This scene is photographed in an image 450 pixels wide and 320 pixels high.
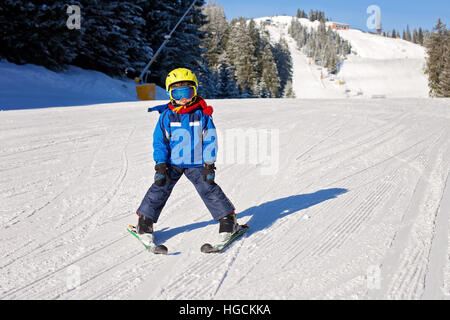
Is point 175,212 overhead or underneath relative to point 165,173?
underneath

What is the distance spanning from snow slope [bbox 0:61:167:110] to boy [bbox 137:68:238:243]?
27.4 ft

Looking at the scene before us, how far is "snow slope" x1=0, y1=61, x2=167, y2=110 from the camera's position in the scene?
36.7 feet

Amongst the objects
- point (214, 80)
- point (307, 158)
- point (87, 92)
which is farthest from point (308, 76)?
point (307, 158)

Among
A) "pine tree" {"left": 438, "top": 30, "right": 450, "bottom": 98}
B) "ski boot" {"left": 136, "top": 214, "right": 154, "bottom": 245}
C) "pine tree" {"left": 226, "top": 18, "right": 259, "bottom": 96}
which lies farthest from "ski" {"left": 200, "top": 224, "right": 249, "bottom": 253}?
"pine tree" {"left": 226, "top": 18, "right": 259, "bottom": 96}

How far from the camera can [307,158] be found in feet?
19.5

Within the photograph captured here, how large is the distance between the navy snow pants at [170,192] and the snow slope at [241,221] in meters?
0.27

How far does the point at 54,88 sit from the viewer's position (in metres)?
13.6

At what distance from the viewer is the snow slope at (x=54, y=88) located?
A: 11180mm

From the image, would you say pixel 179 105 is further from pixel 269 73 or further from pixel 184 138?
pixel 269 73

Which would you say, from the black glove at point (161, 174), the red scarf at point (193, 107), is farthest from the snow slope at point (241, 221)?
the red scarf at point (193, 107)

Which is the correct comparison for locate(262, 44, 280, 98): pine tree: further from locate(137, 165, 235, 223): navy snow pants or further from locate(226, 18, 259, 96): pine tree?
locate(137, 165, 235, 223): navy snow pants

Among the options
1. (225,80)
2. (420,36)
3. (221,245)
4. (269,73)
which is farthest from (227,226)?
(420,36)
